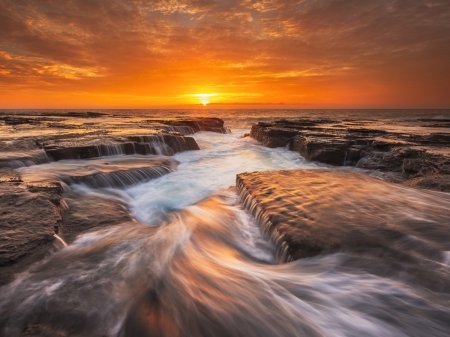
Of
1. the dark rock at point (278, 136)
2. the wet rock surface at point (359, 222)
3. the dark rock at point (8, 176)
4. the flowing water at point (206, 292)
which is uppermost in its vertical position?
the dark rock at point (8, 176)

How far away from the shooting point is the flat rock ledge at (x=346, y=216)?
316 cm

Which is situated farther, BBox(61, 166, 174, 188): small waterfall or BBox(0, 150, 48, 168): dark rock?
BBox(0, 150, 48, 168): dark rock

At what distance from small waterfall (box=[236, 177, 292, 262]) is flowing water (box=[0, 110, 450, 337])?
13 cm

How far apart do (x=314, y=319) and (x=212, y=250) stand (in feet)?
6.24

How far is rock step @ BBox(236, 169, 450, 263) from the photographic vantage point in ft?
10.4

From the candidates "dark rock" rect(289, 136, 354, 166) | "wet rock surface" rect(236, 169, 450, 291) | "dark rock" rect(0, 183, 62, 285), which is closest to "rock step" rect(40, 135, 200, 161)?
"dark rock" rect(0, 183, 62, 285)

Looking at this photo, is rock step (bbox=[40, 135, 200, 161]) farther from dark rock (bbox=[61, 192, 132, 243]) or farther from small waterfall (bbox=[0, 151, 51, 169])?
dark rock (bbox=[61, 192, 132, 243])

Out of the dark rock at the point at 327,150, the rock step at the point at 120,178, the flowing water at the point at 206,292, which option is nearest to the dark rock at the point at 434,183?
the flowing water at the point at 206,292

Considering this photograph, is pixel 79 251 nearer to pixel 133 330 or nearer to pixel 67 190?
pixel 133 330

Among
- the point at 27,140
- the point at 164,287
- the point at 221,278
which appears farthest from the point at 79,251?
the point at 27,140

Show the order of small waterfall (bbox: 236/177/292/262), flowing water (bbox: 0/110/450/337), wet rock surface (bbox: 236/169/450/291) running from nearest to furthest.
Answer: flowing water (bbox: 0/110/450/337) → wet rock surface (bbox: 236/169/450/291) → small waterfall (bbox: 236/177/292/262)

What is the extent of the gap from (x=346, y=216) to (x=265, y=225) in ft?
4.05

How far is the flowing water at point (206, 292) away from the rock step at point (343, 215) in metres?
0.15

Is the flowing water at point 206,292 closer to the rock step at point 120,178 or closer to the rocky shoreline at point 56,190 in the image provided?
the rocky shoreline at point 56,190
